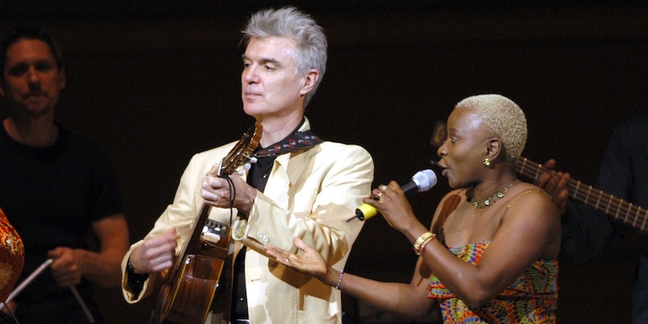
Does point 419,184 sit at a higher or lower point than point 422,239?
higher

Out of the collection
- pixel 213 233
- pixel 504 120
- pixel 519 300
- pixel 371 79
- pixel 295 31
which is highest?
pixel 295 31

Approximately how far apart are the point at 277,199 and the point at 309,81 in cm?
41

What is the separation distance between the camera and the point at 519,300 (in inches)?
102

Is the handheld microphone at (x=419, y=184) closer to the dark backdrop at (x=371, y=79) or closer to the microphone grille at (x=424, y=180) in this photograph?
the microphone grille at (x=424, y=180)

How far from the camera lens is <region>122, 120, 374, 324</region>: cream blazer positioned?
2.52 m

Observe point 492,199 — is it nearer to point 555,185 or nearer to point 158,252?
point 555,185

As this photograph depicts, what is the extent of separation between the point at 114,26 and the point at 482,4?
1.75 metres

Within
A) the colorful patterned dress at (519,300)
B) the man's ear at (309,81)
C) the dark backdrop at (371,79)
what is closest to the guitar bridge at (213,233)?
the man's ear at (309,81)

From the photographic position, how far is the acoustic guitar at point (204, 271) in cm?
255

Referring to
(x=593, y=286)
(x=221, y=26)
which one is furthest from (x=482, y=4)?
(x=593, y=286)

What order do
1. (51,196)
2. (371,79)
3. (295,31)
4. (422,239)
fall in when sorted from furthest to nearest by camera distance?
(371,79) < (51,196) < (295,31) < (422,239)

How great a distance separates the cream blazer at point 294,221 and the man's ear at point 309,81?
4.2 inches

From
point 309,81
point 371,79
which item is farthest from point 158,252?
point 371,79

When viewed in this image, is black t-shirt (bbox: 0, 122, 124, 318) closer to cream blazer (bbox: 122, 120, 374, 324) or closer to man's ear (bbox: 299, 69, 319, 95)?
cream blazer (bbox: 122, 120, 374, 324)
